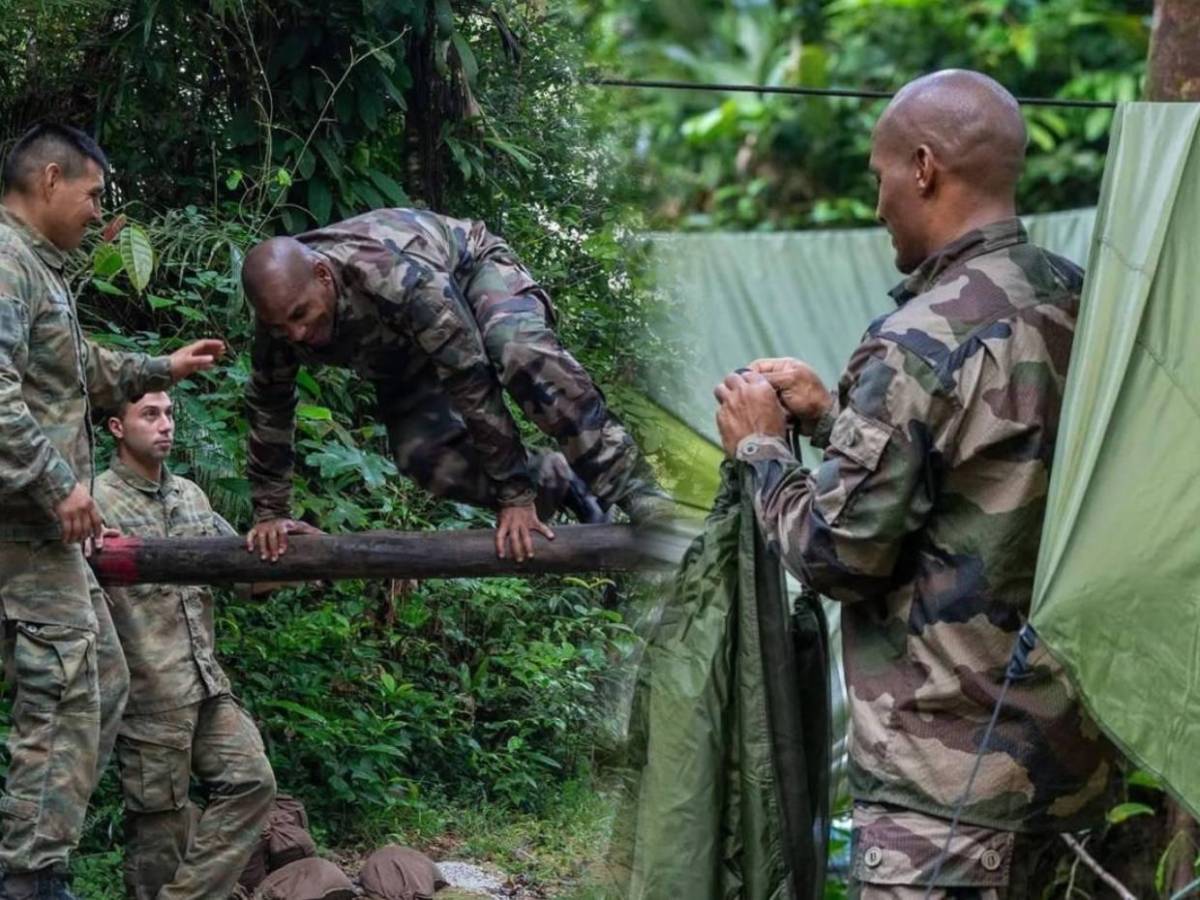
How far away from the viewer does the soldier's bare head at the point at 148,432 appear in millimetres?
3328

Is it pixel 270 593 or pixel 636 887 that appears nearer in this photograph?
pixel 636 887

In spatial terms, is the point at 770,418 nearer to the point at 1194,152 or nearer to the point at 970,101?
the point at 970,101

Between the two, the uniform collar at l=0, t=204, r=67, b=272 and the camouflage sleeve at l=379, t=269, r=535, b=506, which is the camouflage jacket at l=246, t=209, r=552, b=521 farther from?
the uniform collar at l=0, t=204, r=67, b=272

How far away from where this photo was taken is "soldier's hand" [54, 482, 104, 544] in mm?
3180

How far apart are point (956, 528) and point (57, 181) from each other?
1.78 metres

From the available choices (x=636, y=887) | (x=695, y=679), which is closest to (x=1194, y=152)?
(x=695, y=679)

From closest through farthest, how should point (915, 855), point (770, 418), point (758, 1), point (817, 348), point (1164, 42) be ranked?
1. point (915, 855)
2. point (770, 418)
3. point (1164, 42)
4. point (817, 348)
5. point (758, 1)

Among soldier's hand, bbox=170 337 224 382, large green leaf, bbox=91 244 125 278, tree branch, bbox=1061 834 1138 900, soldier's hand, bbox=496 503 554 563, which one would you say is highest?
large green leaf, bbox=91 244 125 278

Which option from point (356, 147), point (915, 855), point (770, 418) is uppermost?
point (356, 147)

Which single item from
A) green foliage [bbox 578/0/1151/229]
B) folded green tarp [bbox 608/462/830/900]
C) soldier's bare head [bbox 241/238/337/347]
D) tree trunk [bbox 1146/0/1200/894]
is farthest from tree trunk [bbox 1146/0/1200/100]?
green foliage [bbox 578/0/1151/229]

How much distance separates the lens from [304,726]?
128 inches

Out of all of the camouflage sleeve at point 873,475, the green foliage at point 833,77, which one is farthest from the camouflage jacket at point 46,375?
the green foliage at point 833,77

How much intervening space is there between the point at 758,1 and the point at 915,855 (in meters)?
8.34

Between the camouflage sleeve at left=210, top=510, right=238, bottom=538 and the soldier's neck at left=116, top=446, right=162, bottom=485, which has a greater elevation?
the soldier's neck at left=116, top=446, right=162, bottom=485
